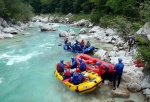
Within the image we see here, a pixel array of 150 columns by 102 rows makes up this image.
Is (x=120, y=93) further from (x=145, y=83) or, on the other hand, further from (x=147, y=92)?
(x=145, y=83)

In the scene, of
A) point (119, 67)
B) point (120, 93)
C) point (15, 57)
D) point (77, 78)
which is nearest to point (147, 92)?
point (120, 93)

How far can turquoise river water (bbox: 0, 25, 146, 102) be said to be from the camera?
1073cm

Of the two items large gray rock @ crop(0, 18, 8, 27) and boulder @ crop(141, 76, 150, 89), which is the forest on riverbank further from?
large gray rock @ crop(0, 18, 8, 27)

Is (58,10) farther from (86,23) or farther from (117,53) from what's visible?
(117,53)

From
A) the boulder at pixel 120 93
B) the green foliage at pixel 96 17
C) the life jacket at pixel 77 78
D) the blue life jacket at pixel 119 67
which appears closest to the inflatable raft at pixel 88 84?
the life jacket at pixel 77 78

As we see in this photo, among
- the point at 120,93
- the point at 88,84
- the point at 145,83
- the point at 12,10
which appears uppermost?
the point at 12,10

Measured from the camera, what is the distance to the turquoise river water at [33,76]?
10734 mm

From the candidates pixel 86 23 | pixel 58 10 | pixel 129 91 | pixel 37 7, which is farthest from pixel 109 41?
pixel 37 7

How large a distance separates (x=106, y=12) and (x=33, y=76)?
68.5 ft

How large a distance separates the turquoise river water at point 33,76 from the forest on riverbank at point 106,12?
166 inches

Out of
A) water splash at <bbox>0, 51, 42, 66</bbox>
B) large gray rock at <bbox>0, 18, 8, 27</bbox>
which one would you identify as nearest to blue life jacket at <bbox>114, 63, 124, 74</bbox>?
water splash at <bbox>0, 51, 42, 66</bbox>

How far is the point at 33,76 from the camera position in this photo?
535 inches

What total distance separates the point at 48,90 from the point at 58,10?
49564 millimetres

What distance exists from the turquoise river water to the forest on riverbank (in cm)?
420
